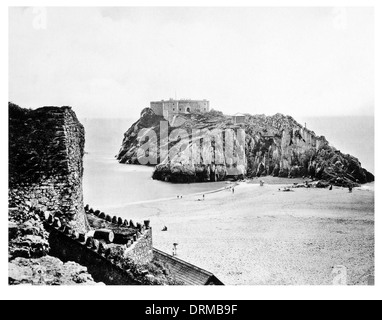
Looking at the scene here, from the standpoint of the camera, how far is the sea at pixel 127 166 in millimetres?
10977

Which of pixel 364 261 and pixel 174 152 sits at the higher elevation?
pixel 174 152

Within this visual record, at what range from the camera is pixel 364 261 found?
408 inches

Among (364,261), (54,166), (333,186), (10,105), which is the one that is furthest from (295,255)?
(10,105)

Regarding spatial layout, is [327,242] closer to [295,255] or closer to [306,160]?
[295,255]

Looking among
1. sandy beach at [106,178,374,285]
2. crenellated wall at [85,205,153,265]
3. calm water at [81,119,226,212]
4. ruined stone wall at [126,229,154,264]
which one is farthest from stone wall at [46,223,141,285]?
calm water at [81,119,226,212]

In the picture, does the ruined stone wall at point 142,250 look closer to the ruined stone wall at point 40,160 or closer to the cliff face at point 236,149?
the ruined stone wall at point 40,160

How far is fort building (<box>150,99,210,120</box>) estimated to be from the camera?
39.6ft

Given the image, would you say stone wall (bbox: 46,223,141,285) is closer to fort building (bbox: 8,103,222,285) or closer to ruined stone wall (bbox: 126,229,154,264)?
fort building (bbox: 8,103,222,285)

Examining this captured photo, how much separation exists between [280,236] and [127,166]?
20.8 feet

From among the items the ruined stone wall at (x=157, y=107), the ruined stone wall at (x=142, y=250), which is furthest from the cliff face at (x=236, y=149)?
the ruined stone wall at (x=142, y=250)

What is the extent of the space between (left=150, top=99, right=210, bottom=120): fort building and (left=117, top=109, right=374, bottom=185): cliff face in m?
0.28

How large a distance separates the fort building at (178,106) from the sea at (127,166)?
3.31ft

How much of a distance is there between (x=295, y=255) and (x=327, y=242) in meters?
1.18
